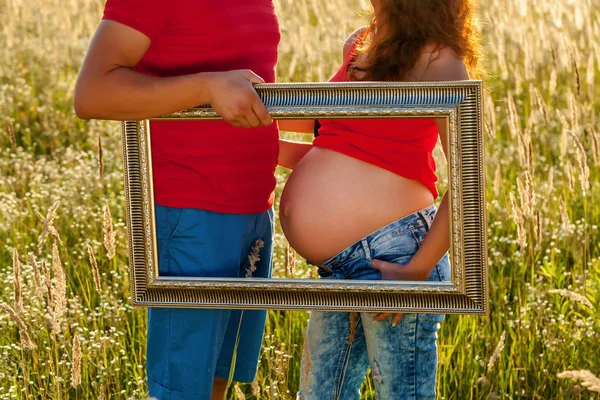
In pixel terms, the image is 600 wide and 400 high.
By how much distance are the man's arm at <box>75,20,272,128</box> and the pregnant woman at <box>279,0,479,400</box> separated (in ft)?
1.15

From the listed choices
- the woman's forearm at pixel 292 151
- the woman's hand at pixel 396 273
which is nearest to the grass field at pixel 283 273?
the woman's hand at pixel 396 273

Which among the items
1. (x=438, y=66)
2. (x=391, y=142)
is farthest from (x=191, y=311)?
(x=438, y=66)

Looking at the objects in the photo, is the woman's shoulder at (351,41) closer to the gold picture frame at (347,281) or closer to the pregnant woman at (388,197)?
the pregnant woman at (388,197)

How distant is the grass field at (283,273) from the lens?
2959 millimetres

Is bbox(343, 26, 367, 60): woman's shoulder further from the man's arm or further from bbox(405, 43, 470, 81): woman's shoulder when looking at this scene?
the man's arm

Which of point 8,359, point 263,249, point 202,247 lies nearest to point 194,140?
point 202,247

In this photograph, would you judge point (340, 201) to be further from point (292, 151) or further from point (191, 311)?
point (191, 311)

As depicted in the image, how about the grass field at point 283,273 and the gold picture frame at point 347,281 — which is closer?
the gold picture frame at point 347,281

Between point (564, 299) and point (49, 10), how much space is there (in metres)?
5.42

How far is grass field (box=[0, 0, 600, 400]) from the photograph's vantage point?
296cm

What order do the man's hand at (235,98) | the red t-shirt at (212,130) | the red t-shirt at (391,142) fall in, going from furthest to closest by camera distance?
the red t-shirt at (391,142)
the red t-shirt at (212,130)
the man's hand at (235,98)

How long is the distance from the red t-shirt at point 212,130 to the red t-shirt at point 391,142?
19 cm

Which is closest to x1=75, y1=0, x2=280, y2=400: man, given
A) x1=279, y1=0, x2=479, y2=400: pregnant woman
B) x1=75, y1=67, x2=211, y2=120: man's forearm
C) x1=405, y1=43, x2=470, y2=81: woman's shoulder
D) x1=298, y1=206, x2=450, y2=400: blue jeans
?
x1=75, y1=67, x2=211, y2=120: man's forearm

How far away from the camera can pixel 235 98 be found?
6.28 feet
